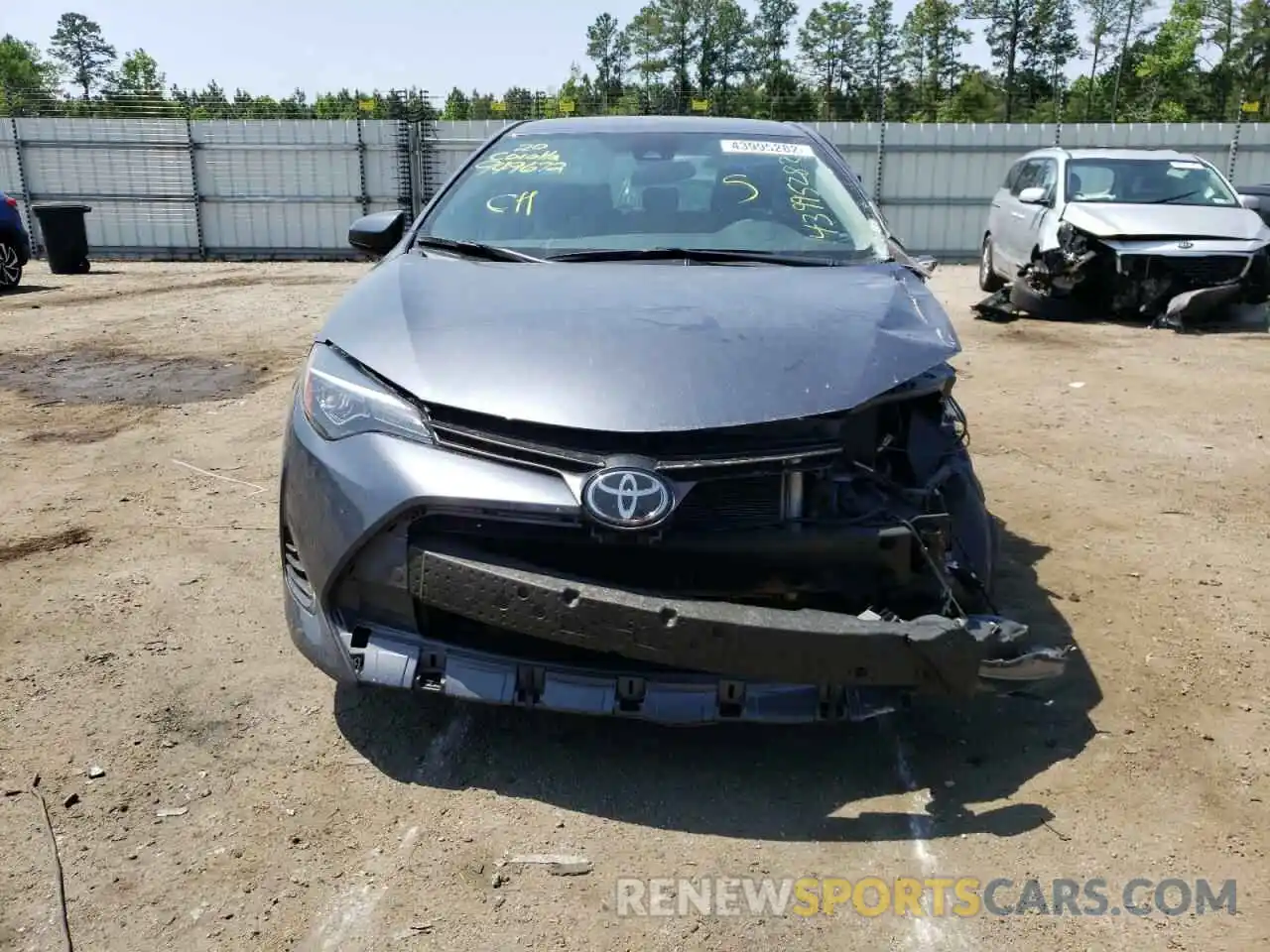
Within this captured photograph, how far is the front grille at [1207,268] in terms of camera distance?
985 centimetres

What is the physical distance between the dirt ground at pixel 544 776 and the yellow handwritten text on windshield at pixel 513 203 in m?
1.60

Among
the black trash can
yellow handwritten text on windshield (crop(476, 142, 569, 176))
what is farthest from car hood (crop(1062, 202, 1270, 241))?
the black trash can

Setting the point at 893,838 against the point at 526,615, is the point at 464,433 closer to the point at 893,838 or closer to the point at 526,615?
the point at 526,615

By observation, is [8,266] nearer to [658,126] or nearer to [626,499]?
[658,126]

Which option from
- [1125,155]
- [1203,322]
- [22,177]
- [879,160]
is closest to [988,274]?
[1125,155]

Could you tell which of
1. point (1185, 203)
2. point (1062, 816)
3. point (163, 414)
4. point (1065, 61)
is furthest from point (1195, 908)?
point (1065, 61)

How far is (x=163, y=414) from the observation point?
6.52 metres

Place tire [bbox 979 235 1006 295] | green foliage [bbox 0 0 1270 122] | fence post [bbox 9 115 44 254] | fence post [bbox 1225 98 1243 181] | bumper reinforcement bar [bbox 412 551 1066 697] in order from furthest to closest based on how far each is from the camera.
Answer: green foliage [bbox 0 0 1270 122] < fence post [bbox 1225 98 1243 181] < fence post [bbox 9 115 44 254] < tire [bbox 979 235 1006 295] < bumper reinforcement bar [bbox 412 551 1066 697]

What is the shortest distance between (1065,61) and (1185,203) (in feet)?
245

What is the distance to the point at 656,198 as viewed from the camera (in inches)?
153

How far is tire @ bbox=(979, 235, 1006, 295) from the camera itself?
12.9 m

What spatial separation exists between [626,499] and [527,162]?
2.15 m

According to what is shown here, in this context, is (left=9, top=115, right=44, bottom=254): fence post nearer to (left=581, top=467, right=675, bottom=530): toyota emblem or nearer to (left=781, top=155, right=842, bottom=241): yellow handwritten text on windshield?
(left=781, top=155, right=842, bottom=241): yellow handwritten text on windshield

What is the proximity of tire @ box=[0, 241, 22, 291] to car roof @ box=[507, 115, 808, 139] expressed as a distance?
10.7 meters
